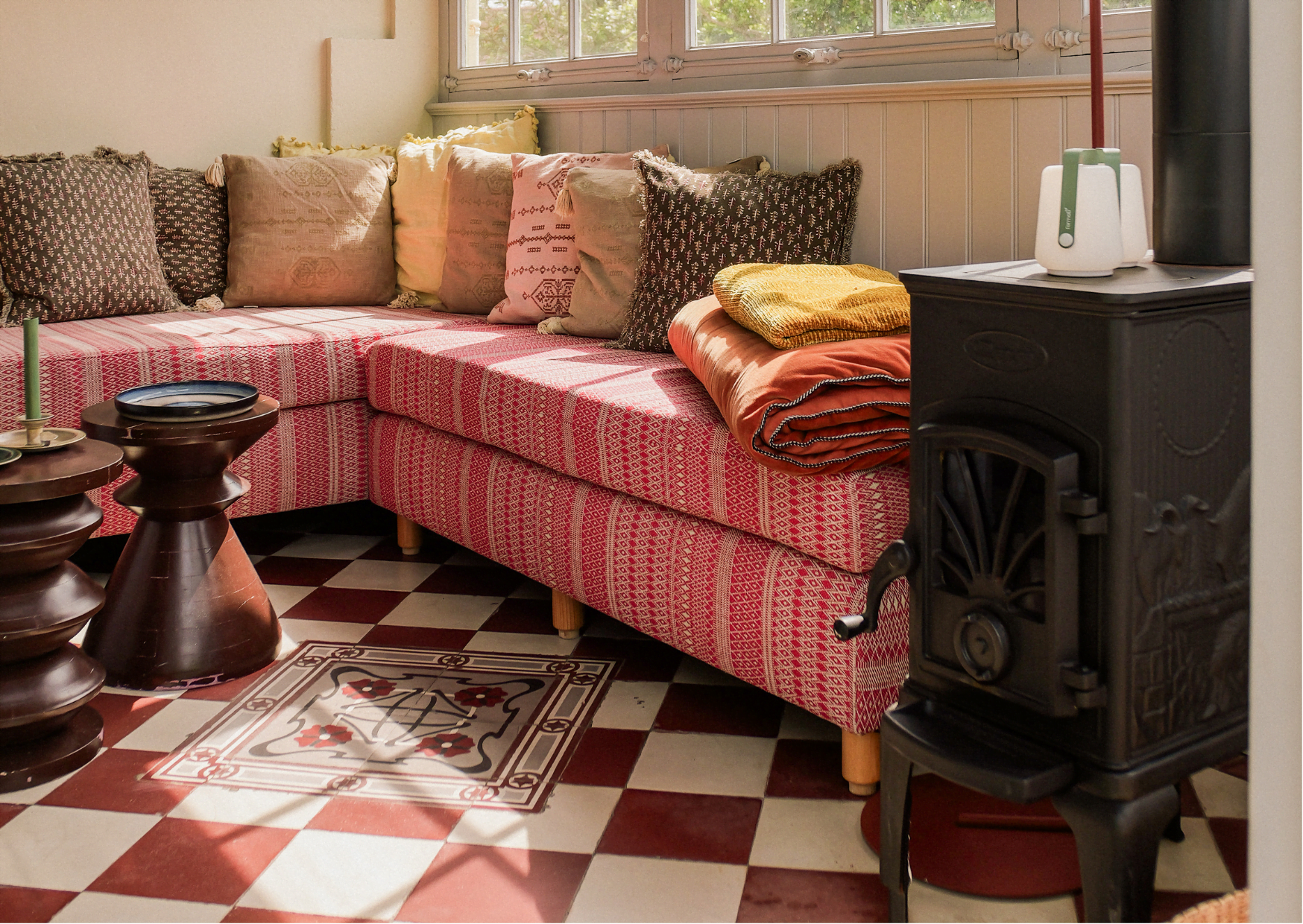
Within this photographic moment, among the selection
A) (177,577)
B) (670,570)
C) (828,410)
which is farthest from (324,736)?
(828,410)

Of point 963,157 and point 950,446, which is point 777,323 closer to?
point 950,446

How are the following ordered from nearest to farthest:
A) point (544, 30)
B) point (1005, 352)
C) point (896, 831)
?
point (1005, 352) → point (896, 831) → point (544, 30)

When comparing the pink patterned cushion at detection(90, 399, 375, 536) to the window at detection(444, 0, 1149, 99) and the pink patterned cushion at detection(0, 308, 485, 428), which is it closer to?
the pink patterned cushion at detection(0, 308, 485, 428)

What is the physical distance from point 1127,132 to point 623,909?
5.48 ft

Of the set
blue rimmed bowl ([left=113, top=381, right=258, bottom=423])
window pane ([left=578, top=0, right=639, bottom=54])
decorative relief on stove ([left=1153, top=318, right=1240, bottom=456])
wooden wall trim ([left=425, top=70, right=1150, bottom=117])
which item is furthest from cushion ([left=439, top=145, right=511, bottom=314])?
decorative relief on stove ([left=1153, top=318, right=1240, bottom=456])

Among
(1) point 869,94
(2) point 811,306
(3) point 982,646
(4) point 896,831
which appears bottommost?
(4) point 896,831

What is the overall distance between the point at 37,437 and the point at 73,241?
1.48m

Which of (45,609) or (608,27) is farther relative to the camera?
(608,27)

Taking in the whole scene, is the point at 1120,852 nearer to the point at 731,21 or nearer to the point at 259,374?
the point at 259,374

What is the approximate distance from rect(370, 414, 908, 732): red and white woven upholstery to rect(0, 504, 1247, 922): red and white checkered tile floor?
0.15 m

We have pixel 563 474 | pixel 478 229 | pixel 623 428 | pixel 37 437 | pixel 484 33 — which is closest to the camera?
pixel 37 437

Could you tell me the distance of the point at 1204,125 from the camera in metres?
1.48

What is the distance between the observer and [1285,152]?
77 cm

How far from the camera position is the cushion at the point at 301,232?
3.49m
